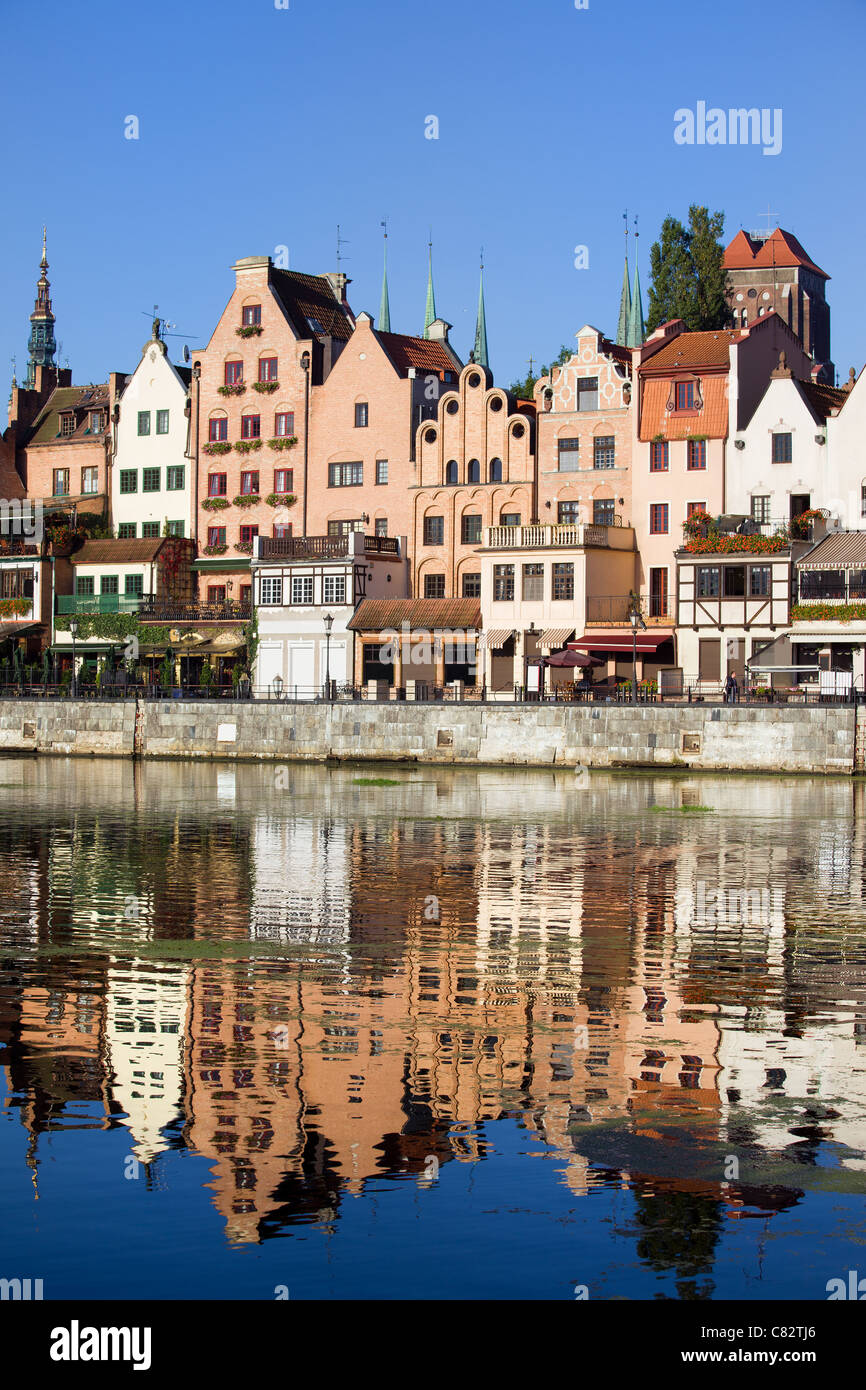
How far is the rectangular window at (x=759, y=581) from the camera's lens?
2621 inches

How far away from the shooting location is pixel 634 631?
214 ft

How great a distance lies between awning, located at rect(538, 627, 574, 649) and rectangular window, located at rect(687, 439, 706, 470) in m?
8.75

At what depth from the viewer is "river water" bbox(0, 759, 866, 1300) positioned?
11.3m

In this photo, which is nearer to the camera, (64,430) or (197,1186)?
(197,1186)

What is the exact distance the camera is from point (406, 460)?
78.8 metres

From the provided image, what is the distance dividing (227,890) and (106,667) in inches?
2120

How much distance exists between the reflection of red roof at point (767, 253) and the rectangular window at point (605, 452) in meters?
83.4

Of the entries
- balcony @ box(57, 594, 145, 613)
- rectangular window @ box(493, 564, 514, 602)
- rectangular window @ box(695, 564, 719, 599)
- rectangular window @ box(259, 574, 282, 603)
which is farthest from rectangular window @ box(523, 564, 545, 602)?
balcony @ box(57, 594, 145, 613)

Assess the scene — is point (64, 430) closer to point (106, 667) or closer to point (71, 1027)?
point (106, 667)

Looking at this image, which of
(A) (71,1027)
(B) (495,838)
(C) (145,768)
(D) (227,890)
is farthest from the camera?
(C) (145,768)

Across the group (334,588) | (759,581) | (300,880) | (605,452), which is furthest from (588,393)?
(300,880)

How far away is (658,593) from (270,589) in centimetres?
1843
